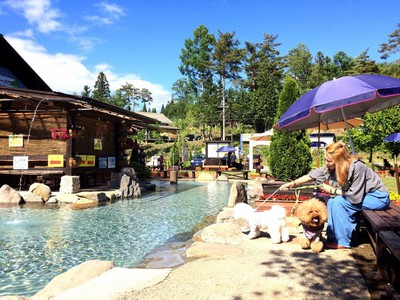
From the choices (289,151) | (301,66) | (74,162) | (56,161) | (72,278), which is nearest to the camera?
(72,278)

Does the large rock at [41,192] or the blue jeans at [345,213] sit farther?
the large rock at [41,192]

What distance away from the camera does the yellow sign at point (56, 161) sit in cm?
1309

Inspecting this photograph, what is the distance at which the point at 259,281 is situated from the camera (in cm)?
353

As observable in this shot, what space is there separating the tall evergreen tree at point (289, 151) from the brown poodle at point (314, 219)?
22.5 feet

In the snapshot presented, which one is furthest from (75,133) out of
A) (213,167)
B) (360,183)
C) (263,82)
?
(263,82)

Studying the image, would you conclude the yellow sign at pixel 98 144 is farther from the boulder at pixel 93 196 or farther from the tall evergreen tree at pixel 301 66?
the tall evergreen tree at pixel 301 66

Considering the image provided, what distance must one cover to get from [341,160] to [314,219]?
0.87 meters

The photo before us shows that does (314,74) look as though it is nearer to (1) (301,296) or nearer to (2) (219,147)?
(2) (219,147)

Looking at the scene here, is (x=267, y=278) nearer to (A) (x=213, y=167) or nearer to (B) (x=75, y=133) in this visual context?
(B) (x=75, y=133)

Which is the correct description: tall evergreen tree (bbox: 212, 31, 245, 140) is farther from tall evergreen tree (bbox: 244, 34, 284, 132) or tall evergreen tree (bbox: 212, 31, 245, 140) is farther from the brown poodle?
the brown poodle

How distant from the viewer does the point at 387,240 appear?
292cm

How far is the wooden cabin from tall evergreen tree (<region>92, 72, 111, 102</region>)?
57.8 meters

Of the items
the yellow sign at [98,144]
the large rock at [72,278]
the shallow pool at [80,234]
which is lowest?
the shallow pool at [80,234]

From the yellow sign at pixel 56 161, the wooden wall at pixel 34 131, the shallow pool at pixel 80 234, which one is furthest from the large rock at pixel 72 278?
the wooden wall at pixel 34 131
